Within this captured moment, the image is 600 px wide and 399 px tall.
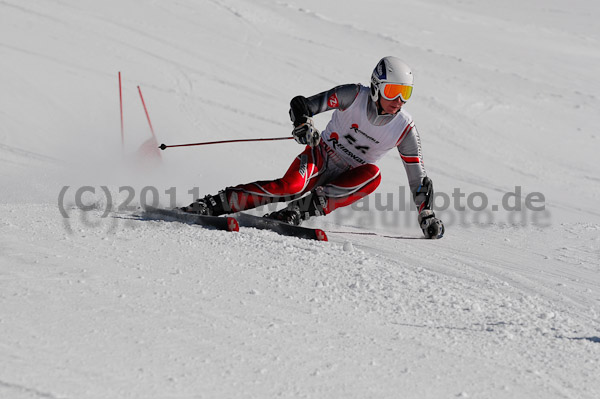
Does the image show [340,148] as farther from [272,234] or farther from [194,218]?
[194,218]

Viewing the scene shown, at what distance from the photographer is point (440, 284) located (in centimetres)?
407

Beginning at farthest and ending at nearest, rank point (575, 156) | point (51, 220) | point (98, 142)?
point (575, 156), point (98, 142), point (51, 220)

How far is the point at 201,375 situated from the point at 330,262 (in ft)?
5.19

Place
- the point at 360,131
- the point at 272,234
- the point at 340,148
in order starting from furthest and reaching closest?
the point at 340,148 < the point at 360,131 < the point at 272,234

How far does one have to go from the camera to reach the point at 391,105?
5262mm

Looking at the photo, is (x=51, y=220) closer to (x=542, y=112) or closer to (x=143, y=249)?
(x=143, y=249)

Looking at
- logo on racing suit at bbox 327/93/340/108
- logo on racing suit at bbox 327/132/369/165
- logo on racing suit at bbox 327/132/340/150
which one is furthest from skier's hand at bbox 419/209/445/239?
logo on racing suit at bbox 327/93/340/108

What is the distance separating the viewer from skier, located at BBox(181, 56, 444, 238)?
17.1 ft

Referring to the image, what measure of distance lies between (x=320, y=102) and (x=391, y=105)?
564mm

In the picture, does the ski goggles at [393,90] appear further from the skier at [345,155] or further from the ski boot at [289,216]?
the ski boot at [289,216]

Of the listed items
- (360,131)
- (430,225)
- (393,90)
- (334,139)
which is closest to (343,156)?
(334,139)

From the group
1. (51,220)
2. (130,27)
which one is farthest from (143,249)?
(130,27)

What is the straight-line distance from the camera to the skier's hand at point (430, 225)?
5473 millimetres

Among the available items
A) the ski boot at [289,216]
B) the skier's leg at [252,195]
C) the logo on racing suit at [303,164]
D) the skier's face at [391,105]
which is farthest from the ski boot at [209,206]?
the skier's face at [391,105]
